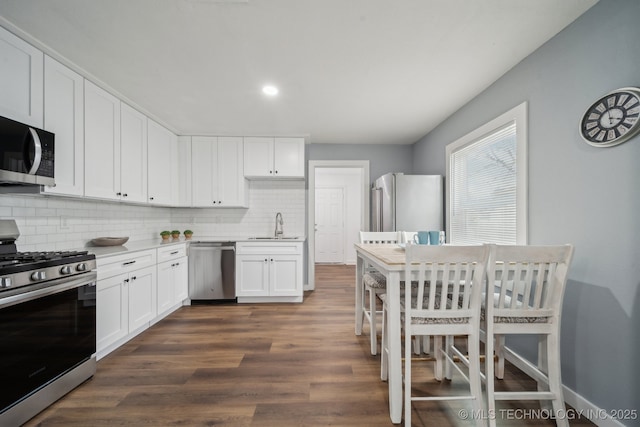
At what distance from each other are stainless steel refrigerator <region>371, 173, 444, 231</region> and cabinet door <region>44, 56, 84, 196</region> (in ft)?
10.4

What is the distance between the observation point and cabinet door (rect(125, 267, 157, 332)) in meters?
2.47

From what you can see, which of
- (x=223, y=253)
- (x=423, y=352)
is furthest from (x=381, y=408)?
(x=223, y=253)

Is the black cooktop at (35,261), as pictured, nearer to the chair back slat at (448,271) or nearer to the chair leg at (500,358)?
the chair back slat at (448,271)

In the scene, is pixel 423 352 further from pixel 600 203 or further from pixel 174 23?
pixel 174 23

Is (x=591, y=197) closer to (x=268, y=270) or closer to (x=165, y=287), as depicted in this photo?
(x=268, y=270)

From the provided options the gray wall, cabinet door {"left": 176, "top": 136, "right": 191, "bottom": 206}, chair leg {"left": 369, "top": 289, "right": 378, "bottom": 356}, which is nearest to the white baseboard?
the gray wall

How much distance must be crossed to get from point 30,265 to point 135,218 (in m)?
2.01

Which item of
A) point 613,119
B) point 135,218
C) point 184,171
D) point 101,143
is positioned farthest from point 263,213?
point 613,119

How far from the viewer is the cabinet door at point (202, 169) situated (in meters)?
3.82

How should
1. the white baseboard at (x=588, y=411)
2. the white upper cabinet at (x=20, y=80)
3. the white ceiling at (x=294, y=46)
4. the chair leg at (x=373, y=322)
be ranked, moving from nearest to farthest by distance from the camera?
the white baseboard at (x=588, y=411) < the white ceiling at (x=294, y=46) < the white upper cabinet at (x=20, y=80) < the chair leg at (x=373, y=322)

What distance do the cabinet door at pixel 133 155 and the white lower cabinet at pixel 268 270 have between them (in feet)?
4.34

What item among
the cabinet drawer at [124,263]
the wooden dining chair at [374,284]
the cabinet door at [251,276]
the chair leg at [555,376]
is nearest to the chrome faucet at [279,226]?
the cabinet door at [251,276]

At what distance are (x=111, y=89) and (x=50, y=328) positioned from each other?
2.07 m

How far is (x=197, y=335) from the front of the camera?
8.69ft
